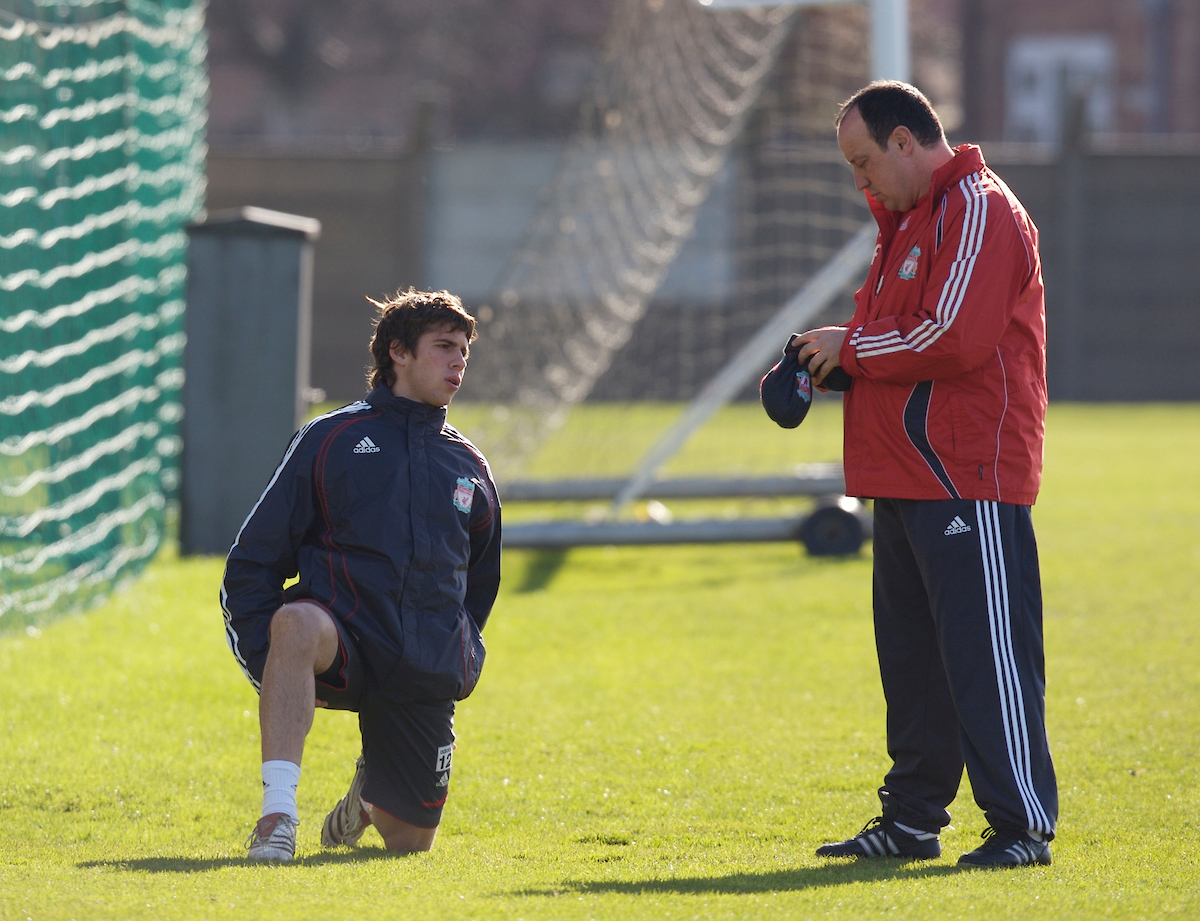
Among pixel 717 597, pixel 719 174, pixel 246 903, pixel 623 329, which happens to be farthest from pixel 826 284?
pixel 719 174

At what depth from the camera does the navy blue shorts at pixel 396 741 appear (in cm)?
378

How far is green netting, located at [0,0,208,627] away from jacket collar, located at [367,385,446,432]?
120 inches

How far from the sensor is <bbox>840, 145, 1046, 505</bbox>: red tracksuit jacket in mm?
3510

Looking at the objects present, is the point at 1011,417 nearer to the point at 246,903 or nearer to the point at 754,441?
the point at 246,903

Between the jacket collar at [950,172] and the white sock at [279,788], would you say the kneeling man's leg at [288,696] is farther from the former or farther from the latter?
the jacket collar at [950,172]

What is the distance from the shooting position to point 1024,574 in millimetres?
3600

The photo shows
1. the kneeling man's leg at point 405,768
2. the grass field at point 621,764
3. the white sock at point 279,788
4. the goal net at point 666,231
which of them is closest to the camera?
the grass field at point 621,764

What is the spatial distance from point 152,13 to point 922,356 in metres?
6.18

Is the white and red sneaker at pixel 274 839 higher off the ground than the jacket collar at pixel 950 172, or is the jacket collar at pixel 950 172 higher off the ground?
the jacket collar at pixel 950 172

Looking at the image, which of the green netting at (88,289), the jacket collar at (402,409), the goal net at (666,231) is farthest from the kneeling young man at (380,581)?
the goal net at (666,231)

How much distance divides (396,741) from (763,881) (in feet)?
3.37

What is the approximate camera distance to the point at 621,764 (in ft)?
15.3

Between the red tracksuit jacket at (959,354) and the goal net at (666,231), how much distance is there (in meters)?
4.60

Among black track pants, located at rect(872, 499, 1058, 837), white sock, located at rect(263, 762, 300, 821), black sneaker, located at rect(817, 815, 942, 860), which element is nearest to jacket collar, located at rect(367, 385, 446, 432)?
white sock, located at rect(263, 762, 300, 821)
